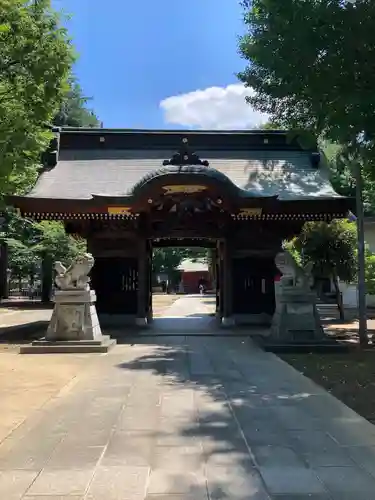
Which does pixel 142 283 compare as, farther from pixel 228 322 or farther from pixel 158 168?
pixel 158 168

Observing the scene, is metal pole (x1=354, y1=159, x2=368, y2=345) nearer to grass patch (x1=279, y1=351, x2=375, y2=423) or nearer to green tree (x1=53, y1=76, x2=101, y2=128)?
grass patch (x1=279, y1=351, x2=375, y2=423)

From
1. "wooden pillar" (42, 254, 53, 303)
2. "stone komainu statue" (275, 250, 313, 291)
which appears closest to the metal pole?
"stone komainu statue" (275, 250, 313, 291)

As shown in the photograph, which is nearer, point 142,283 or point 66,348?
point 66,348

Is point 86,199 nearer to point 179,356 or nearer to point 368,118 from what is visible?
point 179,356

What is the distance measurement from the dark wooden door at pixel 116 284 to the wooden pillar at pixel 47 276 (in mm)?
12030

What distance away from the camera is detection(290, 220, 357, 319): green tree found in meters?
16.8

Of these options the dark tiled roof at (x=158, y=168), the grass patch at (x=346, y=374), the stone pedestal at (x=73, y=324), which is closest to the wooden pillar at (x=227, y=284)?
the dark tiled roof at (x=158, y=168)

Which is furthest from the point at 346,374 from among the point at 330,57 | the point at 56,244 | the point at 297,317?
the point at 56,244

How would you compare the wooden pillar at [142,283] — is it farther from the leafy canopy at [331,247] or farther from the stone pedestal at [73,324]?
Result: the leafy canopy at [331,247]

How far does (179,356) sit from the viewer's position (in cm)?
1027

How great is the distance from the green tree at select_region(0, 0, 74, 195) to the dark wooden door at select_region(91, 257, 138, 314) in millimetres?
6508

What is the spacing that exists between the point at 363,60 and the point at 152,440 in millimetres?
6825

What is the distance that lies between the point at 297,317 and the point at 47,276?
21.5 m

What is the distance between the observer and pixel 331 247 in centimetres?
1689
